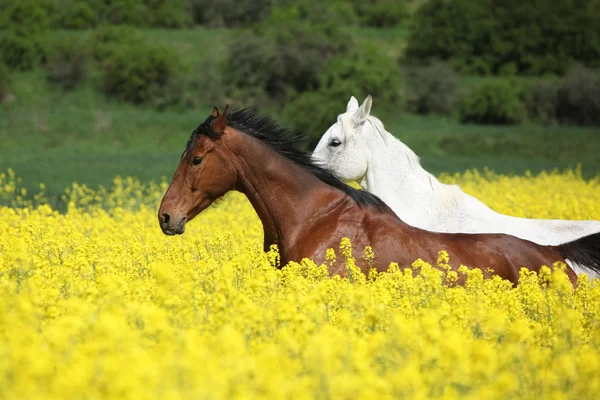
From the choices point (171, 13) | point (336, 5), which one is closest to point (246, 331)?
point (171, 13)

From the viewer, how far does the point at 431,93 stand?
186ft

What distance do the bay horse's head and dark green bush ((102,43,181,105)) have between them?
47.1 metres

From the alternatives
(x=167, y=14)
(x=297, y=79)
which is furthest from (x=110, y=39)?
(x=167, y=14)

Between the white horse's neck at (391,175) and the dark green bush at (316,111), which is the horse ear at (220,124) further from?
the dark green bush at (316,111)

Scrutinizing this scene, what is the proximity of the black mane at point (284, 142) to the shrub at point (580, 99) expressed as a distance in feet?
157

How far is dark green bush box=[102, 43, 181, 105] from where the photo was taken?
54.9 metres

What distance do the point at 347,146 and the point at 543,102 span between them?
4849 cm

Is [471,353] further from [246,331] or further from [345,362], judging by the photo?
[246,331]

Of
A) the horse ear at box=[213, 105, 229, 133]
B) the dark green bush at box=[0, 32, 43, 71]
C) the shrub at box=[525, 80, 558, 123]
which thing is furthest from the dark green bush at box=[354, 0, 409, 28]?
the horse ear at box=[213, 105, 229, 133]

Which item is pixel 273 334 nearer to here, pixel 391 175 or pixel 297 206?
pixel 297 206

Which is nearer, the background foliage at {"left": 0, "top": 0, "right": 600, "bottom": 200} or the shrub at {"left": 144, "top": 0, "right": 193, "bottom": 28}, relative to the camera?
the background foliage at {"left": 0, "top": 0, "right": 600, "bottom": 200}

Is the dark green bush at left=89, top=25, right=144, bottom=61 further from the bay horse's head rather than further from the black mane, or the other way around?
the bay horse's head

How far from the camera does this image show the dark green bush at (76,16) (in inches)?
2849

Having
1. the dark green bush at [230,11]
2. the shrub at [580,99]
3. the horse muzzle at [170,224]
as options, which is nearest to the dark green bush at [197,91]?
the shrub at [580,99]
